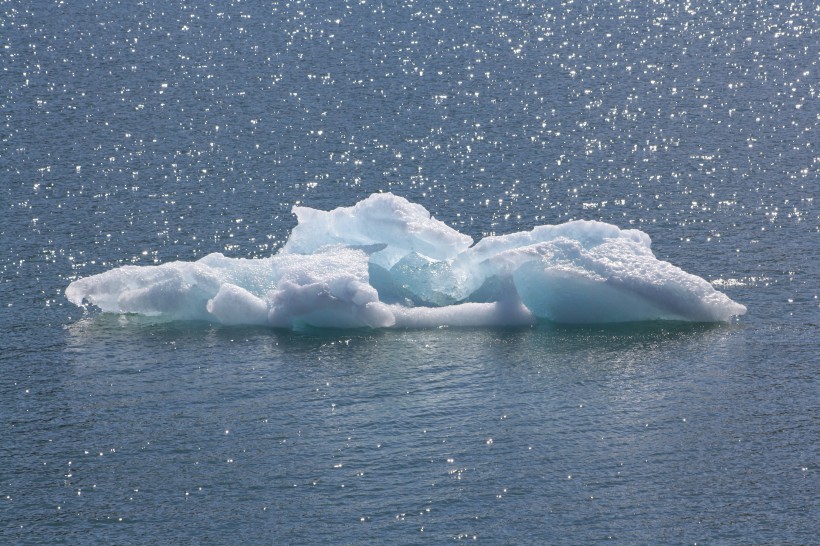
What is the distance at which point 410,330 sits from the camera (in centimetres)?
4062

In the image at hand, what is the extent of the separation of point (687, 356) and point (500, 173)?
20089 mm

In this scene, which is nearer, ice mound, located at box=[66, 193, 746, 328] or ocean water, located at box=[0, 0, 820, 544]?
ocean water, located at box=[0, 0, 820, 544]

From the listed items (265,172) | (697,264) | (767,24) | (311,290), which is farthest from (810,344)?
(767,24)

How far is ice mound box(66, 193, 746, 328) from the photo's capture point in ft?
131

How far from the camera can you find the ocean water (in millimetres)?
30328

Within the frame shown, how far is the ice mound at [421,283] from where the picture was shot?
40062mm

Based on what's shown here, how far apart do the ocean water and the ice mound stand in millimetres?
641

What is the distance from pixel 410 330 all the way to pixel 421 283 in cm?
204

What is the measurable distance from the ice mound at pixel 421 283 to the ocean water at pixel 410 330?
64 centimetres

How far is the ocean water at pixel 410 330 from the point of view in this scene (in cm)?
3033

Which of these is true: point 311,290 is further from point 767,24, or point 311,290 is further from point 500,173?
point 767,24

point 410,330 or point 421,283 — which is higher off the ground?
point 421,283

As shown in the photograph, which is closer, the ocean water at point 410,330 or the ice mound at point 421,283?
the ocean water at point 410,330

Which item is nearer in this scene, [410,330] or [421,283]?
[410,330]
